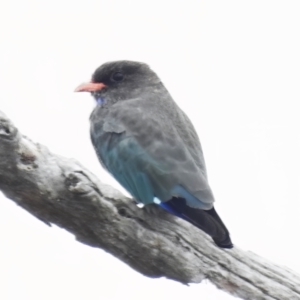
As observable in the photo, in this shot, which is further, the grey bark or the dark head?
the dark head

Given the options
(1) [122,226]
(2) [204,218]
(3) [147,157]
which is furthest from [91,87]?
(2) [204,218]

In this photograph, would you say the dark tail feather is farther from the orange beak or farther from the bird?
the orange beak

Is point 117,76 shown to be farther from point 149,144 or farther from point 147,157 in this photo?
point 147,157

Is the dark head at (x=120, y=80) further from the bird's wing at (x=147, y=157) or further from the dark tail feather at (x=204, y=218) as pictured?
the dark tail feather at (x=204, y=218)

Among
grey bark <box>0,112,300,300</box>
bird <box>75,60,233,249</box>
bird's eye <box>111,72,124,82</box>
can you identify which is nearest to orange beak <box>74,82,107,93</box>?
bird <box>75,60,233,249</box>

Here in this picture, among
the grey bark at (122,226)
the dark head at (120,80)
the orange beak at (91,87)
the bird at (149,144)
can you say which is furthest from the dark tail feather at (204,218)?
the orange beak at (91,87)
